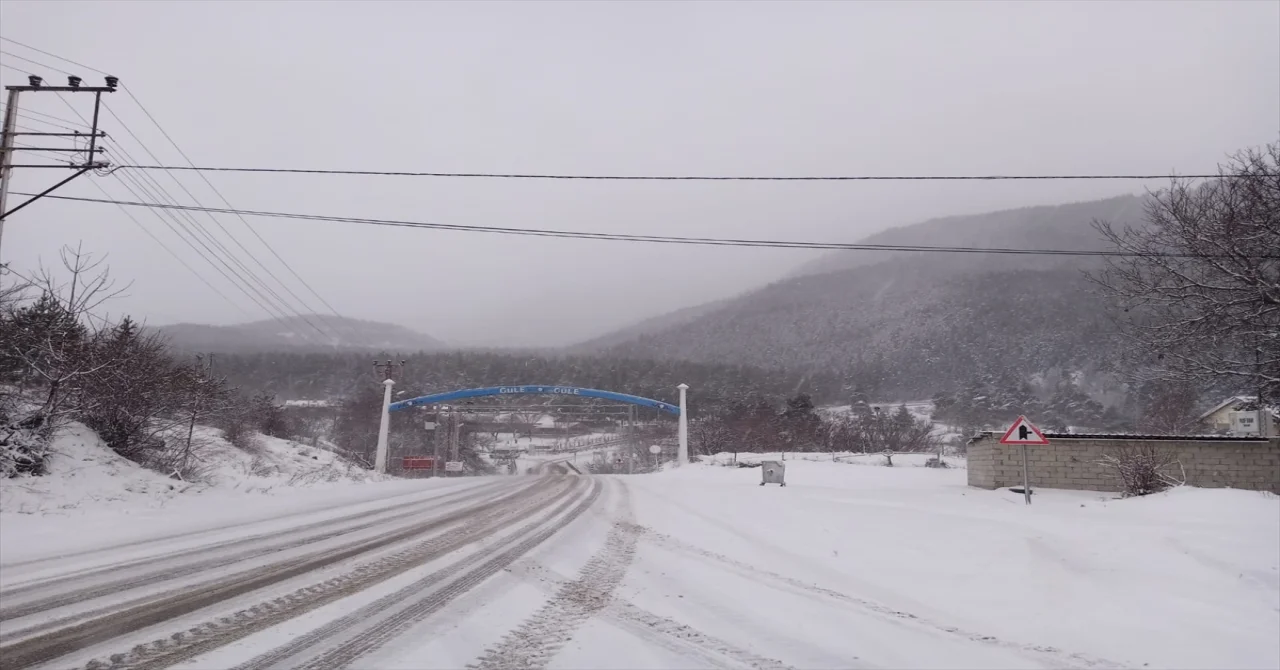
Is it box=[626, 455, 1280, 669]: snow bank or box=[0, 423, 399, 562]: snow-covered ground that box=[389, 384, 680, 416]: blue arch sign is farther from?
box=[626, 455, 1280, 669]: snow bank

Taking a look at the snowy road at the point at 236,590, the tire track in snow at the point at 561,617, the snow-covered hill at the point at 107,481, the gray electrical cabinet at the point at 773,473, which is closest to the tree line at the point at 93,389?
the snow-covered hill at the point at 107,481

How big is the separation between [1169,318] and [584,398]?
4047cm

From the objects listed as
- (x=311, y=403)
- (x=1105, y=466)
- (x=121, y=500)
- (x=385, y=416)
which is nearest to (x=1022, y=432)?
(x=1105, y=466)

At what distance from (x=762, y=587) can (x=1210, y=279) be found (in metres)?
15.7

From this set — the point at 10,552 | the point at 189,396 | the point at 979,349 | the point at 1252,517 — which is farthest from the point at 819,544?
the point at 979,349

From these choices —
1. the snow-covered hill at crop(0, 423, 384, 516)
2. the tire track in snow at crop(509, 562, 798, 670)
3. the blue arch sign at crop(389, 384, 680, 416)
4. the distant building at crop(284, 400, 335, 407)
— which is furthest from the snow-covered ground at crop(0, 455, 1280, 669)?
the distant building at crop(284, 400, 335, 407)

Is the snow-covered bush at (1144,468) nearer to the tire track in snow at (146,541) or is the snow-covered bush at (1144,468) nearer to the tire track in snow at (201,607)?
the tire track in snow at (201,607)

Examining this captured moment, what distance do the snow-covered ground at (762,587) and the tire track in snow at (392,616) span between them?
0.03m

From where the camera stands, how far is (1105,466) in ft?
53.5

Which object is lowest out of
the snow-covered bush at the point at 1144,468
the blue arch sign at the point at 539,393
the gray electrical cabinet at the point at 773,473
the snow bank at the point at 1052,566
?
the gray electrical cabinet at the point at 773,473

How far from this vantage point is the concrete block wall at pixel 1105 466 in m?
15.5

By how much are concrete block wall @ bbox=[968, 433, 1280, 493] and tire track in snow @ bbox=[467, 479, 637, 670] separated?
13149mm

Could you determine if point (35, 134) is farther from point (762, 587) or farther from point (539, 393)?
point (539, 393)

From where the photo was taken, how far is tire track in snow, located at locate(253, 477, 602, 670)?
13.4 ft
